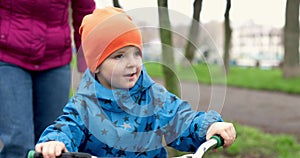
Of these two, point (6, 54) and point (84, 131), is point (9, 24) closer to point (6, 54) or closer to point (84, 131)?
point (6, 54)

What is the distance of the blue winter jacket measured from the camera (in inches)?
82.7

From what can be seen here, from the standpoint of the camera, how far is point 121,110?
2.16 metres

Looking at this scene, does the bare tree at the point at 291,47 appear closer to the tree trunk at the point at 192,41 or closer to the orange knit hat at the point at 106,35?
the tree trunk at the point at 192,41

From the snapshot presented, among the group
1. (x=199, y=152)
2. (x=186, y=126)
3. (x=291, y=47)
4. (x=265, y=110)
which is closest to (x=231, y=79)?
(x=291, y=47)

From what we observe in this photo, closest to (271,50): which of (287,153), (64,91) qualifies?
(287,153)

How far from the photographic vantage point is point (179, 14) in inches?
77.4

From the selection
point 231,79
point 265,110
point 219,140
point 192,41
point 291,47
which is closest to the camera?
point 219,140

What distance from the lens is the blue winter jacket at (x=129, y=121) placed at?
2102 mm

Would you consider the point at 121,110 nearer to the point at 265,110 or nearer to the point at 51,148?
the point at 51,148

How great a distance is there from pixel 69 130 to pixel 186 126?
44 centimetres

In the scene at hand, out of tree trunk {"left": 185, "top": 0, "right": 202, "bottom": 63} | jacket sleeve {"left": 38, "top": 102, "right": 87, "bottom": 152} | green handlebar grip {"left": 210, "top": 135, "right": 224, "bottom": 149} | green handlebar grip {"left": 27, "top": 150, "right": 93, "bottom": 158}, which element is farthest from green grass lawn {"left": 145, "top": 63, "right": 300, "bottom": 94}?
green handlebar grip {"left": 27, "top": 150, "right": 93, "bottom": 158}

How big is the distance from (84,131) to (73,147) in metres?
0.09

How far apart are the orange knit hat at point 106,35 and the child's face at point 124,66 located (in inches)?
0.9

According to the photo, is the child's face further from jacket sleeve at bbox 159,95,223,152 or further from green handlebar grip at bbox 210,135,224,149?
green handlebar grip at bbox 210,135,224,149
